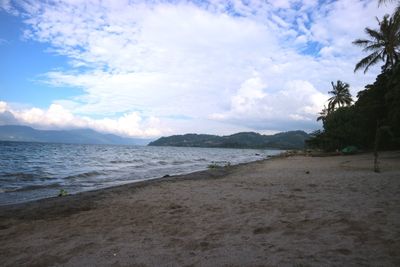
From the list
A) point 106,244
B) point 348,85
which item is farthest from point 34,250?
point 348,85

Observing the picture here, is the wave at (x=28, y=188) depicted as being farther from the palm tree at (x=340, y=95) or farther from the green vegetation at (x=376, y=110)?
the palm tree at (x=340, y=95)

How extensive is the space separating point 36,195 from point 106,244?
9.46m

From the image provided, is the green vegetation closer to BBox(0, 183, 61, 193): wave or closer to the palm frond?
the palm frond

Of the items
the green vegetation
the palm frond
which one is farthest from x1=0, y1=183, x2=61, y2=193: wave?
the palm frond

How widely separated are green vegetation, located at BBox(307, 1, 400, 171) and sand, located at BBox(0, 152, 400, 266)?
61.7 ft

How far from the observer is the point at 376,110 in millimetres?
32719

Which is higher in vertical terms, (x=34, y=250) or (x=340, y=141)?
(x=340, y=141)

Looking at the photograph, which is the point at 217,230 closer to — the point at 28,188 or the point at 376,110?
the point at 28,188

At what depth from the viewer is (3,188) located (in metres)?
15.2

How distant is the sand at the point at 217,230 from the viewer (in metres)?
4.76

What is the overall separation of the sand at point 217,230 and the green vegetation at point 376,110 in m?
18.8

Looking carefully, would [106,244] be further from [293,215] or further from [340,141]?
[340,141]

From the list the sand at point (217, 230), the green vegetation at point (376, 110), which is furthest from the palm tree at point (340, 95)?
the sand at point (217, 230)

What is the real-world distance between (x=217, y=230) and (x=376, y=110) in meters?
32.4
